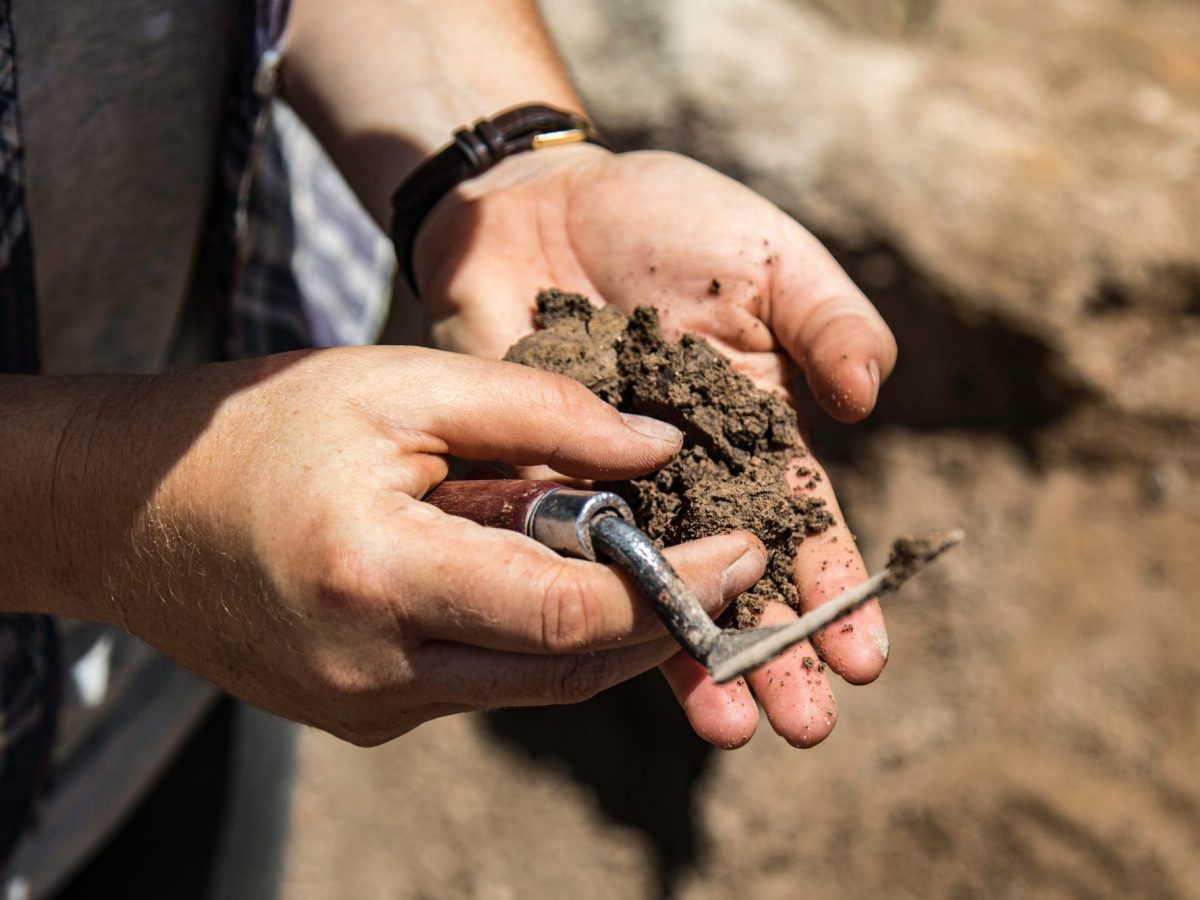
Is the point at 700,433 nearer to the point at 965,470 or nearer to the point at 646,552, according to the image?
the point at 646,552

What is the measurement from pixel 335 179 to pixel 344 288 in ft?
0.89

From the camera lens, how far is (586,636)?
1.26m

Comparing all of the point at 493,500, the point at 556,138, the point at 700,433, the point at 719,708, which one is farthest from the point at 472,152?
the point at 719,708

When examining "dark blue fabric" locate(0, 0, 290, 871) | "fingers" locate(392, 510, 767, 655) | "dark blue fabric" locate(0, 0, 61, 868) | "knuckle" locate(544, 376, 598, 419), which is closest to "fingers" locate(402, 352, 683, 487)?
"knuckle" locate(544, 376, 598, 419)

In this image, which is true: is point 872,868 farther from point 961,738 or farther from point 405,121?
point 405,121

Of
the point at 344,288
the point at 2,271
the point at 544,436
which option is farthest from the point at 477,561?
the point at 344,288

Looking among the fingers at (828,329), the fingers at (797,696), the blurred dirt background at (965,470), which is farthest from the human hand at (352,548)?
the blurred dirt background at (965,470)

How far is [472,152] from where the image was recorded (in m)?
1.92

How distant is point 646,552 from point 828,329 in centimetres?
55

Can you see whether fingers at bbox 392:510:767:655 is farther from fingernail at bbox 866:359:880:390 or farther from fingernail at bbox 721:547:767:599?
fingernail at bbox 866:359:880:390

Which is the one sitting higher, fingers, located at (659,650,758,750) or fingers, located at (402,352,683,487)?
fingers, located at (402,352,683,487)

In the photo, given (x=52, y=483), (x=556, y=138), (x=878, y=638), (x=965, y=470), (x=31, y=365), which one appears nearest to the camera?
(x=52, y=483)

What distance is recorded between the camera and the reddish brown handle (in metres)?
1.37

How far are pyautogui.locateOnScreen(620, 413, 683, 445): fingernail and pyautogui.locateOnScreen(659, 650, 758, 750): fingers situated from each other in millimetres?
317
